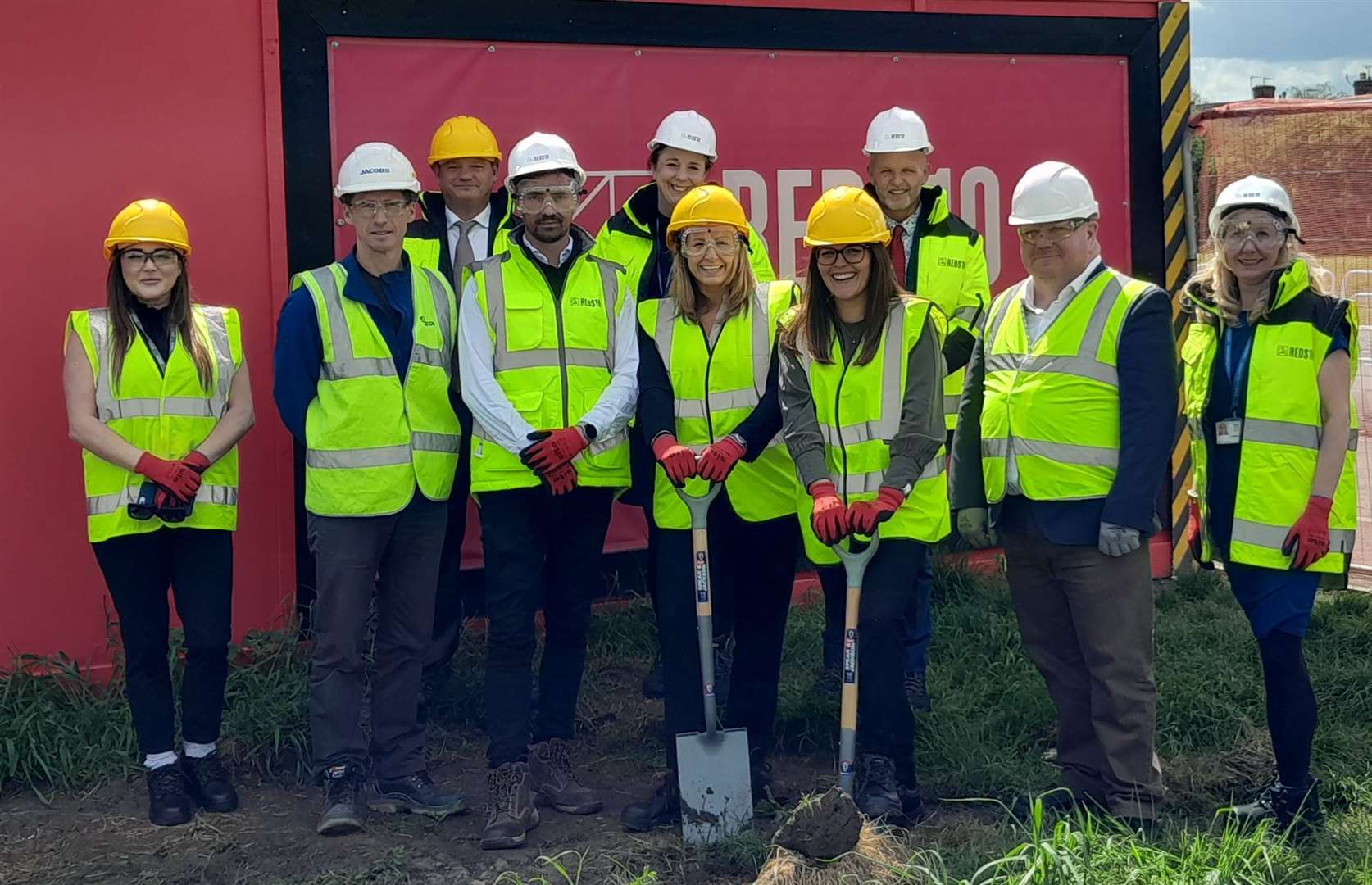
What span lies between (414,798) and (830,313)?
6.80 ft

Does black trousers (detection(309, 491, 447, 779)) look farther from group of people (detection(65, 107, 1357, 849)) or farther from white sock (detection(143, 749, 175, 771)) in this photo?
white sock (detection(143, 749, 175, 771))

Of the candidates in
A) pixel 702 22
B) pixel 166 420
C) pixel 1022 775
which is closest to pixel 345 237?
pixel 166 420

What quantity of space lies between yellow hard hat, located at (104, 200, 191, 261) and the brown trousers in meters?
2.83

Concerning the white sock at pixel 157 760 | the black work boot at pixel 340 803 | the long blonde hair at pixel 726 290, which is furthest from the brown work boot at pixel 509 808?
the long blonde hair at pixel 726 290

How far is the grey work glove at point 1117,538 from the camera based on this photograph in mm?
4066

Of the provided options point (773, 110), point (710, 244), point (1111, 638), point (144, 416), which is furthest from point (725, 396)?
point (773, 110)

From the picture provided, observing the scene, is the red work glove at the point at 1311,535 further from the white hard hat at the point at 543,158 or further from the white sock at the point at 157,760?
the white sock at the point at 157,760

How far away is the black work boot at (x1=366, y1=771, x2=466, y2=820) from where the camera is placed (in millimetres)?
4648

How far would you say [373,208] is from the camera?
4.61 m

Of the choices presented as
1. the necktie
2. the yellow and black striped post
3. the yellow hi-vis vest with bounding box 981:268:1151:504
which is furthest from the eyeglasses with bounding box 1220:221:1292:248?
the yellow and black striped post

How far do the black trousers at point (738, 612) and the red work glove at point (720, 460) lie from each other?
0.82 ft

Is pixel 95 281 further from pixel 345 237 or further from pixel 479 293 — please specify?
pixel 479 293

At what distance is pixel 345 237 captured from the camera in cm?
585

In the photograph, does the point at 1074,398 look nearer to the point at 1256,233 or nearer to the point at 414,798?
the point at 1256,233
